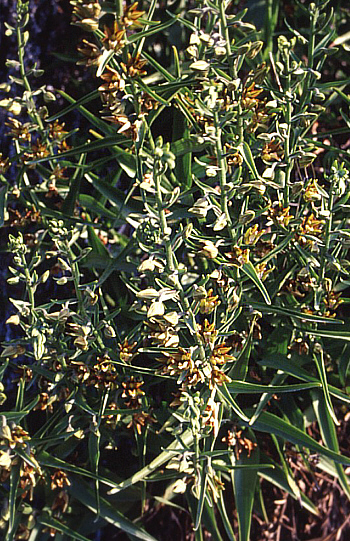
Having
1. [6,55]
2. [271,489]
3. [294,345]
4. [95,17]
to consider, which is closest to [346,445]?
[271,489]

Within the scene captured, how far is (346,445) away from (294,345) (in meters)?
0.35

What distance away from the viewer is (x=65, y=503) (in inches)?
34.5

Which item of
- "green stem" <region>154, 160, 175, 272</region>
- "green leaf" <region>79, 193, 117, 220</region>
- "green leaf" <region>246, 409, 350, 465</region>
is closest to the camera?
"green stem" <region>154, 160, 175, 272</region>

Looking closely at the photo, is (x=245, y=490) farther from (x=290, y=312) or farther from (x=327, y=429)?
(x=290, y=312)

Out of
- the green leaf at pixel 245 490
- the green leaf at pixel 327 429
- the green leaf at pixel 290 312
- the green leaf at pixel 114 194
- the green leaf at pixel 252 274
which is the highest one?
the green leaf at pixel 114 194

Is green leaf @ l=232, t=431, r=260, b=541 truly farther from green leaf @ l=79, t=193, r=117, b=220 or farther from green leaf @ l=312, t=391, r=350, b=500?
green leaf @ l=79, t=193, r=117, b=220

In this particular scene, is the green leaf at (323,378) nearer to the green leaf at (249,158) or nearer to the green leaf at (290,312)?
the green leaf at (290,312)

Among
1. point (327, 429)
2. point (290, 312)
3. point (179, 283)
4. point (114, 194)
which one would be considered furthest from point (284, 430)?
point (114, 194)

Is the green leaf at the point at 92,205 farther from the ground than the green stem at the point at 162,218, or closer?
closer

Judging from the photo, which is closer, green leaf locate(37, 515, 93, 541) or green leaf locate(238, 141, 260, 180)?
green leaf locate(238, 141, 260, 180)

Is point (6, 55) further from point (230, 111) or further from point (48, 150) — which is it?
point (230, 111)

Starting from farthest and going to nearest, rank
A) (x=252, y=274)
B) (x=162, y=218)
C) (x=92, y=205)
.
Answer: (x=92, y=205), (x=252, y=274), (x=162, y=218)

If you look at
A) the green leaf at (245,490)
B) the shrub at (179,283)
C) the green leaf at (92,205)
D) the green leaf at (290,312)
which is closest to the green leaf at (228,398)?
the shrub at (179,283)

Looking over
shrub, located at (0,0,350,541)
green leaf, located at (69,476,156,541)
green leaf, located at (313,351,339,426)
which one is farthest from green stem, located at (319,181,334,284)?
green leaf, located at (69,476,156,541)
